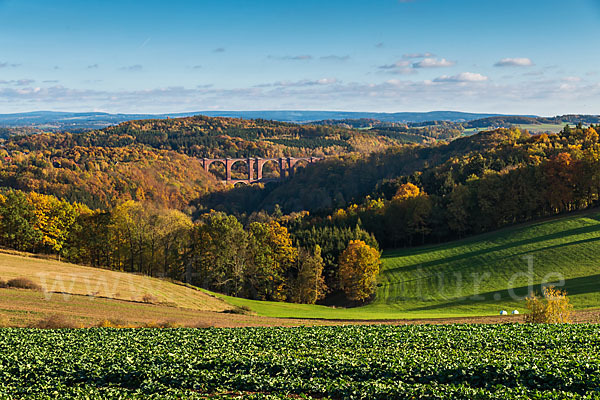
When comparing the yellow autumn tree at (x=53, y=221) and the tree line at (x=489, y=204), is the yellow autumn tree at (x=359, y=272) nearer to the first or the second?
the tree line at (x=489, y=204)

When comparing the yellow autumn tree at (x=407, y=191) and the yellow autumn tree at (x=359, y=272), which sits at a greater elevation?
the yellow autumn tree at (x=407, y=191)

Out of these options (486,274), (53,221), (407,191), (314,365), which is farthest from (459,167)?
(314,365)

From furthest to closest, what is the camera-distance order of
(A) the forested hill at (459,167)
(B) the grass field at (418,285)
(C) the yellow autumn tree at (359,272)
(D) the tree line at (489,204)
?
(A) the forested hill at (459,167), (D) the tree line at (489,204), (C) the yellow autumn tree at (359,272), (B) the grass field at (418,285)

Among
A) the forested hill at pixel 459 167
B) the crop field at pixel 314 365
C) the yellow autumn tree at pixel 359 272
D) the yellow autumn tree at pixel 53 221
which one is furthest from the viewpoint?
the forested hill at pixel 459 167

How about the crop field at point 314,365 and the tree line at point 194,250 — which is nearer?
the crop field at point 314,365

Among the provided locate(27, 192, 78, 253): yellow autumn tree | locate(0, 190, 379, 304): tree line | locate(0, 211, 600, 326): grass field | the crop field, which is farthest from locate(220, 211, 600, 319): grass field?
locate(27, 192, 78, 253): yellow autumn tree

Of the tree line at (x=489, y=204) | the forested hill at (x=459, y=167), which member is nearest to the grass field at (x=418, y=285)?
the tree line at (x=489, y=204)

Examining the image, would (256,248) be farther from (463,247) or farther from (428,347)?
(428,347)

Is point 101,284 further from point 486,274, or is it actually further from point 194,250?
point 486,274

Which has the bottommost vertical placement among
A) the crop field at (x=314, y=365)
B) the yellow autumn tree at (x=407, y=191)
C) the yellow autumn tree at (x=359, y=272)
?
the yellow autumn tree at (x=359, y=272)
